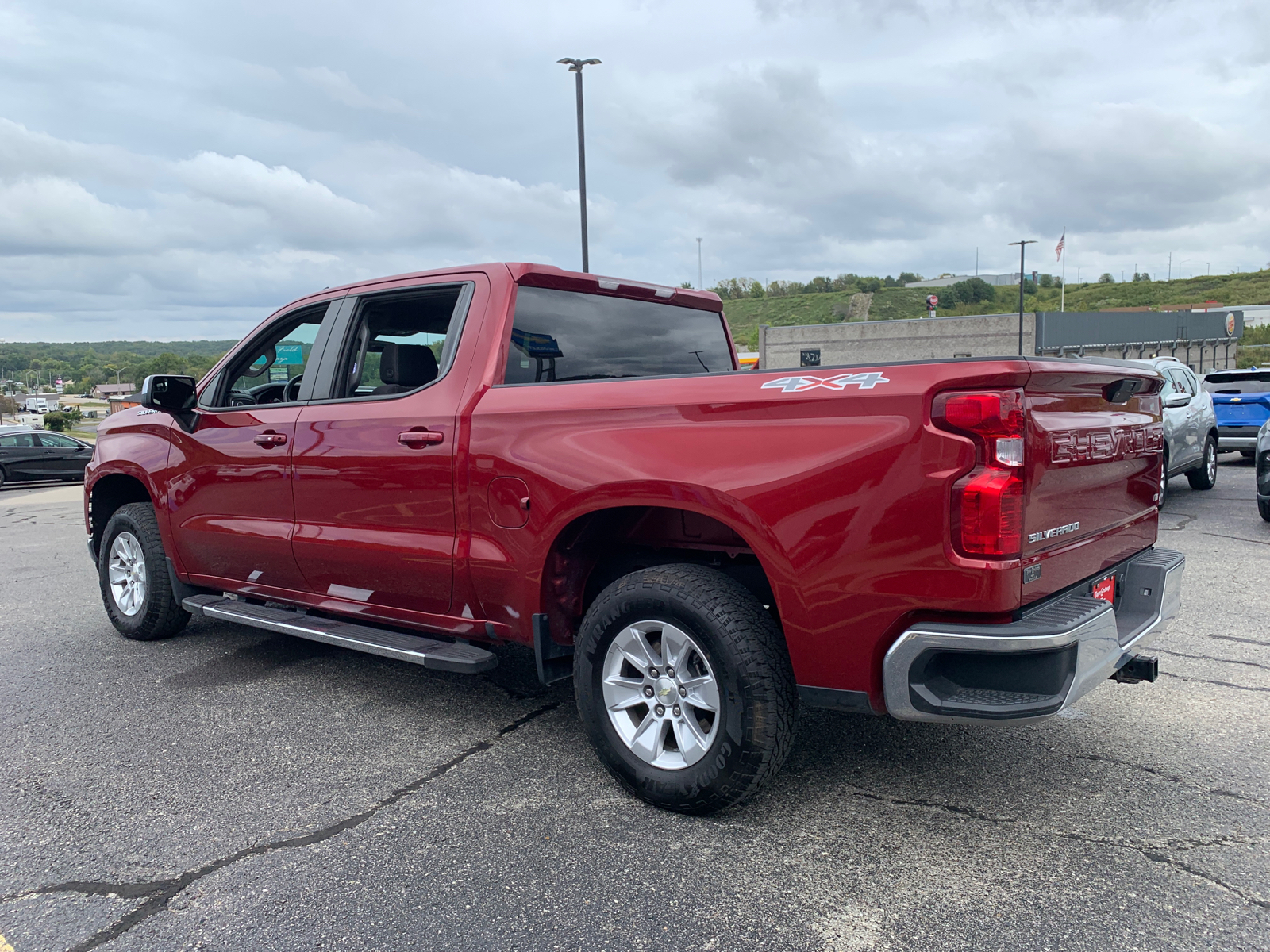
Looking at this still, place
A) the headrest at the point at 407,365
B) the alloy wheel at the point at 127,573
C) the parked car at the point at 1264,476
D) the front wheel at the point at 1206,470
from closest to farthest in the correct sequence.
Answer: the headrest at the point at 407,365 → the alloy wheel at the point at 127,573 → the parked car at the point at 1264,476 → the front wheel at the point at 1206,470

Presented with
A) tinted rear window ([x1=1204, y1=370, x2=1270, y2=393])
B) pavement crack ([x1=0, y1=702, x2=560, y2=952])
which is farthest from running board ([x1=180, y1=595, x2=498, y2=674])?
tinted rear window ([x1=1204, y1=370, x2=1270, y2=393])

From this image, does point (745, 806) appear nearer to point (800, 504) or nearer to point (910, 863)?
point (910, 863)

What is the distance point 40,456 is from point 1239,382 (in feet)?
80.4

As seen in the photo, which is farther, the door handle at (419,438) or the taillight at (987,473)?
the door handle at (419,438)

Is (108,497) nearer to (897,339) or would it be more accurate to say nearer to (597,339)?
(597,339)

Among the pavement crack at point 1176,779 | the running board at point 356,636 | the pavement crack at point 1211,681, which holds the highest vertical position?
the running board at point 356,636

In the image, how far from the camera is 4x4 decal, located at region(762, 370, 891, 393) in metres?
2.73

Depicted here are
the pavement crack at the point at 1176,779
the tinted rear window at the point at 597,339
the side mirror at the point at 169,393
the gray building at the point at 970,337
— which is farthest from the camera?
the gray building at the point at 970,337

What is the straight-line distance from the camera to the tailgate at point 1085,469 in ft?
8.89

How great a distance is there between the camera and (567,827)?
10.1 feet

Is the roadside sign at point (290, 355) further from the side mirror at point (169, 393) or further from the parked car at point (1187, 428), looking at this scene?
the parked car at point (1187, 428)

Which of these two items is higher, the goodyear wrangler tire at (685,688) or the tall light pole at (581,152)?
the tall light pole at (581,152)

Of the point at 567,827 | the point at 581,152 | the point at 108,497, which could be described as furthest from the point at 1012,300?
the point at 567,827

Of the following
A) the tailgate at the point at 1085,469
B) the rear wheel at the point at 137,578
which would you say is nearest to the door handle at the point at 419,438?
the tailgate at the point at 1085,469
